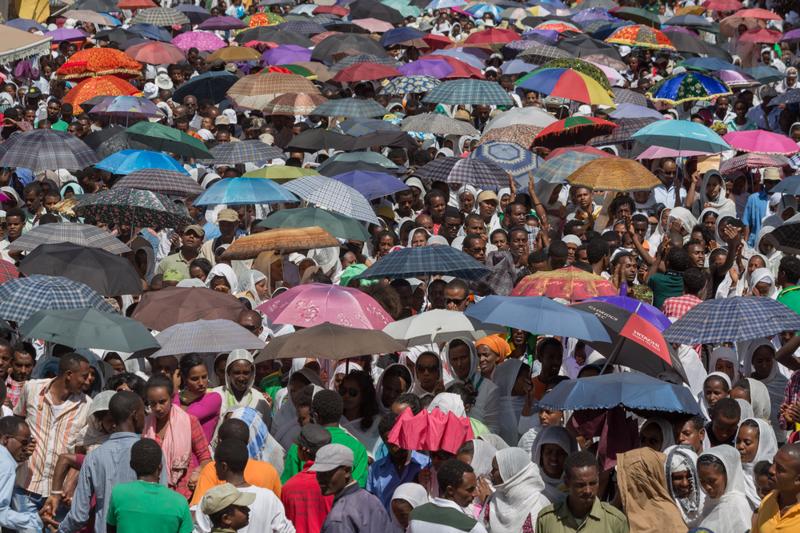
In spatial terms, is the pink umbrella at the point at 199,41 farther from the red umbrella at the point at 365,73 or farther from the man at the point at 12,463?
the man at the point at 12,463

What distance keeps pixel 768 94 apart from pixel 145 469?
14.8 meters

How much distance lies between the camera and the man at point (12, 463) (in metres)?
8.12

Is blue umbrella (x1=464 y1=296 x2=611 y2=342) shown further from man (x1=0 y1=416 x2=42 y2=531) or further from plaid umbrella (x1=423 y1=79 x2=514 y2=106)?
plaid umbrella (x1=423 y1=79 x2=514 y2=106)

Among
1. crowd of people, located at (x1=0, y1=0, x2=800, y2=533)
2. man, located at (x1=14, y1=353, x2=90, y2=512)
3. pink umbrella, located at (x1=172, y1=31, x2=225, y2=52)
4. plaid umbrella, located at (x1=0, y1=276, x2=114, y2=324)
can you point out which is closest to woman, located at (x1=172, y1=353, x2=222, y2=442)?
crowd of people, located at (x1=0, y1=0, x2=800, y2=533)

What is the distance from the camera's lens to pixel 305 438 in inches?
338

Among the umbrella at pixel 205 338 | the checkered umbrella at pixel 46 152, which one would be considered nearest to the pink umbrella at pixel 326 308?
the umbrella at pixel 205 338

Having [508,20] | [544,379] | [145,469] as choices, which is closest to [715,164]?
[544,379]

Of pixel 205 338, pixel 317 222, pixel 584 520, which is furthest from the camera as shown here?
pixel 317 222

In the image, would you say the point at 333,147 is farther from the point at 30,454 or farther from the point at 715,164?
the point at 30,454

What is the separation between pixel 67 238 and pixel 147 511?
18.1 feet

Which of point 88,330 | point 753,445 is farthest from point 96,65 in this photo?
point 753,445

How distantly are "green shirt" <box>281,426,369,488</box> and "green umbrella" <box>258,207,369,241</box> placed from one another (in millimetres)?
4503

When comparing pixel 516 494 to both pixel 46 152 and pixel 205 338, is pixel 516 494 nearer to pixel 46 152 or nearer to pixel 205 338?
pixel 205 338

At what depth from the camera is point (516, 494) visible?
838cm
